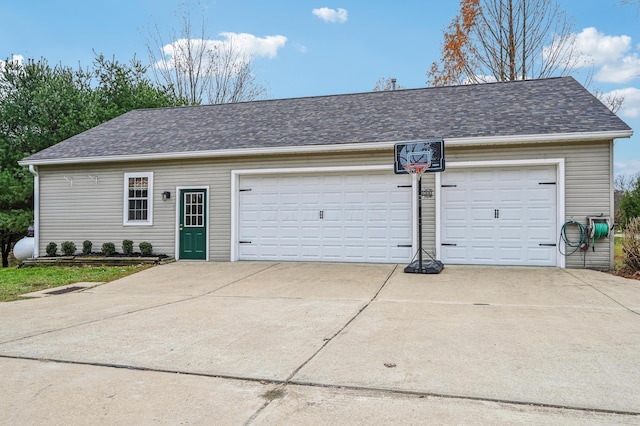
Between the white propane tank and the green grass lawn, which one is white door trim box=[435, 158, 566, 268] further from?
the white propane tank

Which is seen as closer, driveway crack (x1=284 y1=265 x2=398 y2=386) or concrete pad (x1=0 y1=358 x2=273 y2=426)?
concrete pad (x1=0 y1=358 x2=273 y2=426)

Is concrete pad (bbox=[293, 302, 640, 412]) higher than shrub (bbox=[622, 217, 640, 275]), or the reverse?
shrub (bbox=[622, 217, 640, 275])

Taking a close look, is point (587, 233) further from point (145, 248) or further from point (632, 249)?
point (145, 248)

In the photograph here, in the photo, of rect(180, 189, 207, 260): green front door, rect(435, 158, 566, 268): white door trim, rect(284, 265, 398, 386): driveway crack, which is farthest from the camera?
A: rect(180, 189, 207, 260): green front door

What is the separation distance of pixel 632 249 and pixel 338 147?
620 cm

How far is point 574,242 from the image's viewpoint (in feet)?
28.7

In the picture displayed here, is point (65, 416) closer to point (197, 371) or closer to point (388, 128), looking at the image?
point (197, 371)

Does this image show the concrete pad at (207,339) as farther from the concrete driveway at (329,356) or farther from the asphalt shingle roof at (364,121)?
the asphalt shingle roof at (364,121)

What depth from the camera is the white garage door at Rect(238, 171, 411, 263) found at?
32.1ft

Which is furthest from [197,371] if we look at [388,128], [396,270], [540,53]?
[540,53]

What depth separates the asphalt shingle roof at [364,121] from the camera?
9.37 m

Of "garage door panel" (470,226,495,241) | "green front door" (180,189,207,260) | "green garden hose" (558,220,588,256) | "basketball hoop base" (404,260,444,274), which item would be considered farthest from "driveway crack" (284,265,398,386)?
"green front door" (180,189,207,260)

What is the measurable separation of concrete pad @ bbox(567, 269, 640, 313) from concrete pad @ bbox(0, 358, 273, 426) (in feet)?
17.3

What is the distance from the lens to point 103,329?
15.9ft
